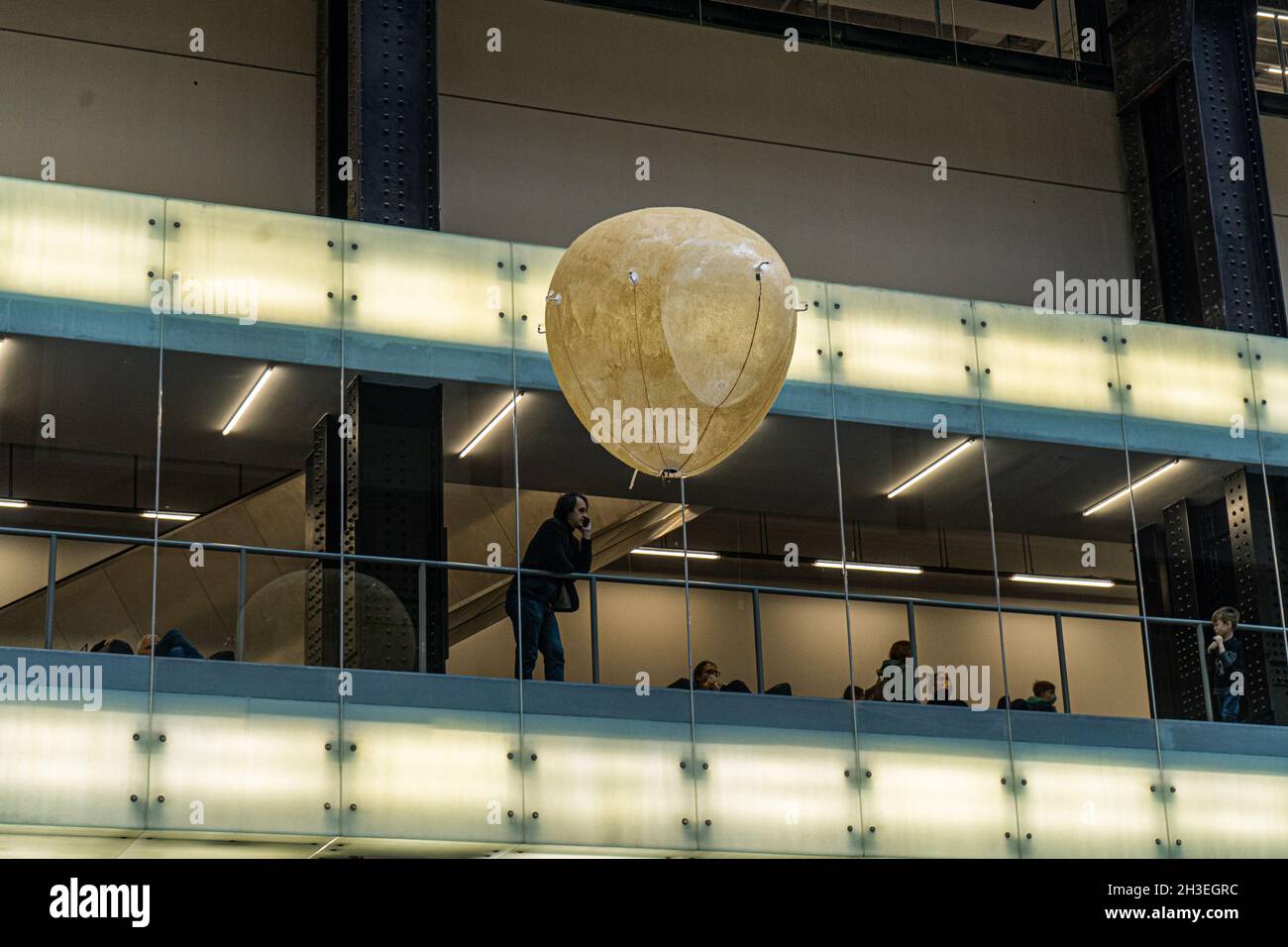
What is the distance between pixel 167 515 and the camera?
49.8 feet

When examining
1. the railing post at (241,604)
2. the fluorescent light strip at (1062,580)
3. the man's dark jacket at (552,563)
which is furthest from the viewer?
the fluorescent light strip at (1062,580)

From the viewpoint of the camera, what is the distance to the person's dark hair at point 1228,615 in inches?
728

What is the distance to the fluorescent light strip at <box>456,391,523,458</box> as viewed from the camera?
16531 millimetres

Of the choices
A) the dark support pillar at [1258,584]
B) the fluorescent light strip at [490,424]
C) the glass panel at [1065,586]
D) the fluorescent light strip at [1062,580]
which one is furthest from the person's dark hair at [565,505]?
the dark support pillar at [1258,584]

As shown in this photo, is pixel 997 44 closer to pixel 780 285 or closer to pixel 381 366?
pixel 381 366

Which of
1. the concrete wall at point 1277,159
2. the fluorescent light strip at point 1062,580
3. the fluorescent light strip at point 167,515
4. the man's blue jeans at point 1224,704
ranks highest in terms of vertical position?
the concrete wall at point 1277,159

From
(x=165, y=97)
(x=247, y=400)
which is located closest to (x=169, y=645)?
(x=247, y=400)

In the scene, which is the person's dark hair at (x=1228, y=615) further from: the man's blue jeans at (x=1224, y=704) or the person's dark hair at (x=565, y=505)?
the person's dark hair at (x=565, y=505)

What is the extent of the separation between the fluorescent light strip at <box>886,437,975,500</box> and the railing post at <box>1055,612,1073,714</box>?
75.9 inches

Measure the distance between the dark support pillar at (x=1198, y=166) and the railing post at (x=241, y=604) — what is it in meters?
12.5

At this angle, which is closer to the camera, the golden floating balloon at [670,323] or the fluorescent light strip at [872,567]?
the golden floating balloon at [670,323]

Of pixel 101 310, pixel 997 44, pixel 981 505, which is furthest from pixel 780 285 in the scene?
pixel 997 44

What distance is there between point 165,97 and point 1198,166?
1242 cm

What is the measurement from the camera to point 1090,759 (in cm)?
1759
